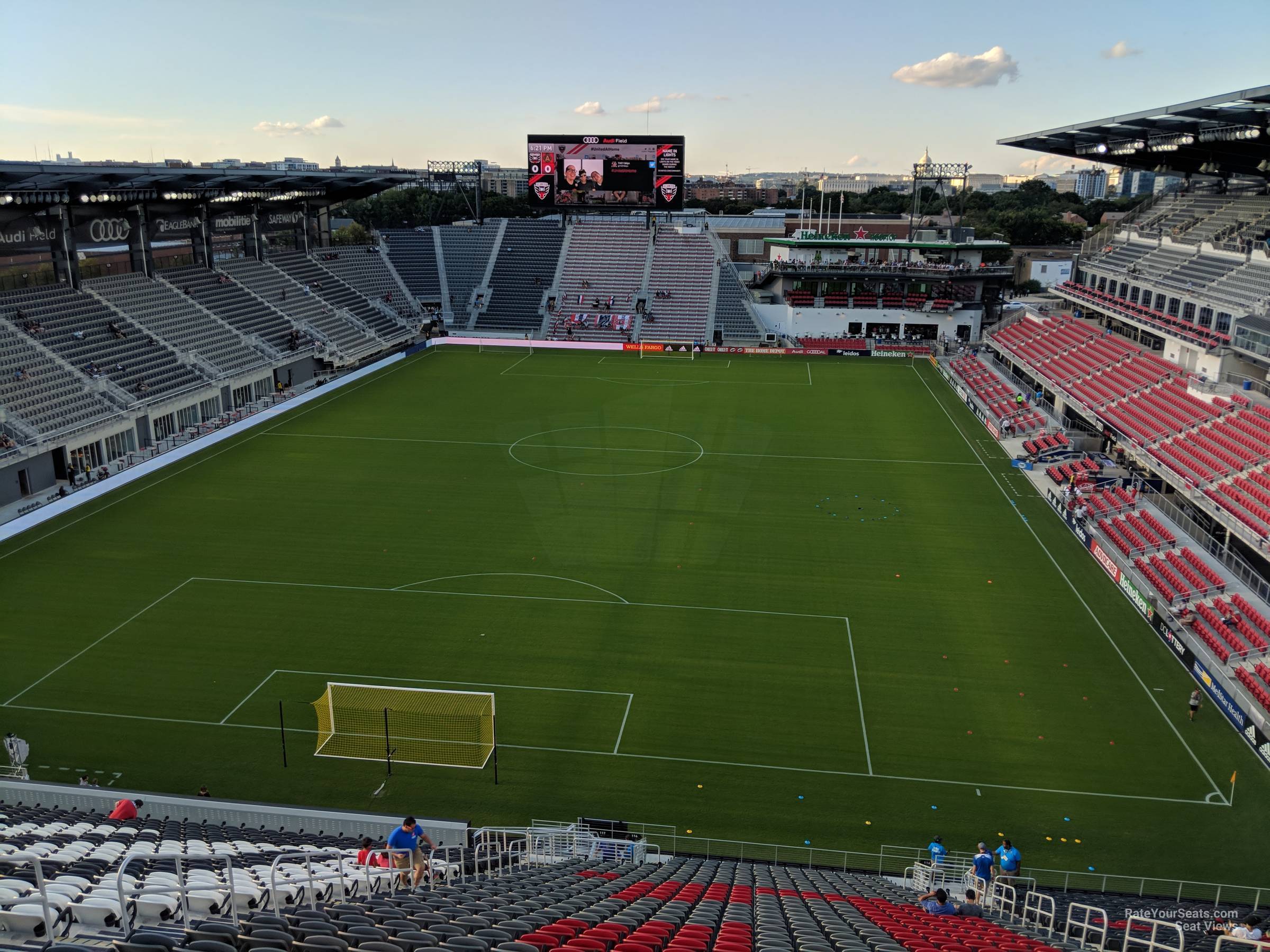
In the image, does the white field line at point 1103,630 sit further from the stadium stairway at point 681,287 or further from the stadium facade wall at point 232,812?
the stadium stairway at point 681,287

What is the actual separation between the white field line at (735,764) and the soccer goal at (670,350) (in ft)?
154

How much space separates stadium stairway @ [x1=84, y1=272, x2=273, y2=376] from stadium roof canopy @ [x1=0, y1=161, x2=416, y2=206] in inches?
178

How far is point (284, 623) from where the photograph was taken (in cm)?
2381

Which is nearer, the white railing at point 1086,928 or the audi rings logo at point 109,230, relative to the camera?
the white railing at point 1086,928

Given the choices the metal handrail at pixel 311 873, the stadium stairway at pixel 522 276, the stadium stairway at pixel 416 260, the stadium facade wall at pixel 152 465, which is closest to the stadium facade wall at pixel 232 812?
the metal handrail at pixel 311 873

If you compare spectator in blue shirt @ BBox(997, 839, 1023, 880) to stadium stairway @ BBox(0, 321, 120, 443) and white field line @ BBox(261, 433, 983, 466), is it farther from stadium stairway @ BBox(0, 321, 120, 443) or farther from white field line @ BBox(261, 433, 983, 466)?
stadium stairway @ BBox(0, 321, 120, 443)

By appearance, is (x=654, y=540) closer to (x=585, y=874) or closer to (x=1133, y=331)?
(x=585, y=874)

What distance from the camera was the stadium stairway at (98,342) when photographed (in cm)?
4006

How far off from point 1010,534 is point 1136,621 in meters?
6.36

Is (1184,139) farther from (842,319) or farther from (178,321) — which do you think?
(178,321)

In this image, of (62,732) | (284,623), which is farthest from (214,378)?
(62,732)

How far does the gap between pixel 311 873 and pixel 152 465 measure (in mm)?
31016

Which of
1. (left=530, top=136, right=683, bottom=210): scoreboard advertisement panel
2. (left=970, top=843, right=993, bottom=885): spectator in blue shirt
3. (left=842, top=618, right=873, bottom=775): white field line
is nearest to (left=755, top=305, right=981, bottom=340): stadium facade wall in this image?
(left=530, top=136, right=683, bottom=210): scoreboard advertisement panel

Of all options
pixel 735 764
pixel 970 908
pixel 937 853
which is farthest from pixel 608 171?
pixel 970 908
